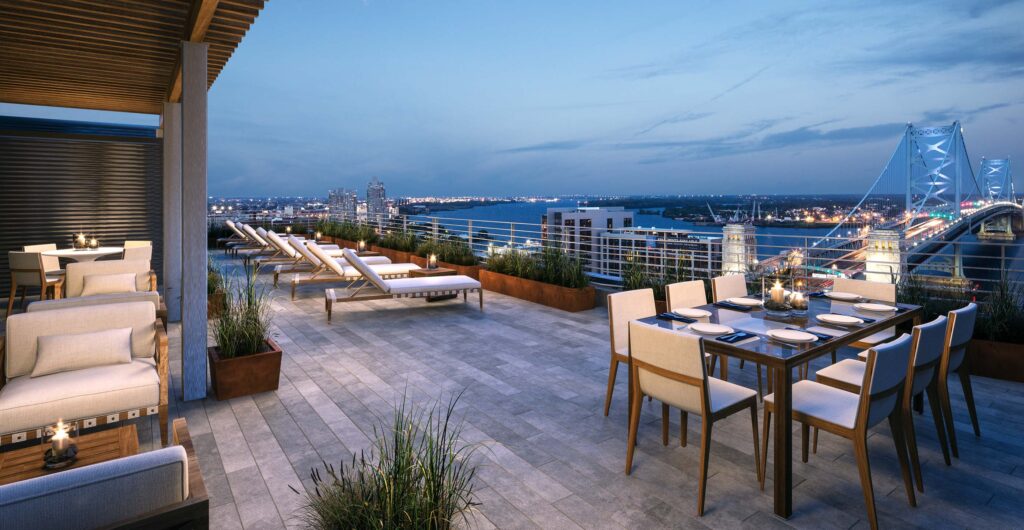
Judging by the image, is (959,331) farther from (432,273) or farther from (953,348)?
(432,273)

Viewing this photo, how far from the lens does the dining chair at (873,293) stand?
3646 mm

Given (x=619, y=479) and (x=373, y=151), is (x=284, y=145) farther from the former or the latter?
(x=619, y=479)

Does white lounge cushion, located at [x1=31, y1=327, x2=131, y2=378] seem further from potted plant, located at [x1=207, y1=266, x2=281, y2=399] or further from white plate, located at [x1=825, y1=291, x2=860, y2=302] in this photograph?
white plate, located at [x1=825, y1=291, x2=860, y2=302]

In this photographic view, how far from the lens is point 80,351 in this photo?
3.14m

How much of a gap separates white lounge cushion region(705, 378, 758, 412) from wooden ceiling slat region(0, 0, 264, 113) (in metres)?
3.71

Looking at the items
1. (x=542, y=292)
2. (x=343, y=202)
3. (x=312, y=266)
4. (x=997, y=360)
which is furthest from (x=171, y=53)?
(x=343, y=202)

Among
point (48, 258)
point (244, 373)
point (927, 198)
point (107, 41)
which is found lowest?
point (244, 373)

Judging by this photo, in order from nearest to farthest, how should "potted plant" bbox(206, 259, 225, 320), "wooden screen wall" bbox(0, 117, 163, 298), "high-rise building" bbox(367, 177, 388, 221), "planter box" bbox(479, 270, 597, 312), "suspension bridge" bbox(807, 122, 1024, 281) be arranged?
"potted plant" bbox(206, 259, 225, 320) < "planter box" bbox(479, 270, 597, 312) < "wooden screen wall" bbox(0, 117, 163, 298) < "high-rise building" bbox(367, 177, 388, 221) < "suspension bridge" bbox(807, 122, 1024, 281)

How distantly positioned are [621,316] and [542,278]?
11.9 ft

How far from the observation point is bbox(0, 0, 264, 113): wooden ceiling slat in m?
3.64

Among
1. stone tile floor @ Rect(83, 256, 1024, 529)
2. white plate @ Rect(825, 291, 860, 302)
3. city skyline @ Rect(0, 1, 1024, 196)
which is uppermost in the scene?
city skyline @ Rect(0, 1, 1024, 196)

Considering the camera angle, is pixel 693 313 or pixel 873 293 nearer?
pixel 693 313

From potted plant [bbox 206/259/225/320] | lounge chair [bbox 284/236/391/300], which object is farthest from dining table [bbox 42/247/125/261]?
lounge chair [bbox 284/236/391/300]

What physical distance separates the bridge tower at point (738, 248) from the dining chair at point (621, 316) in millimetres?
2666
